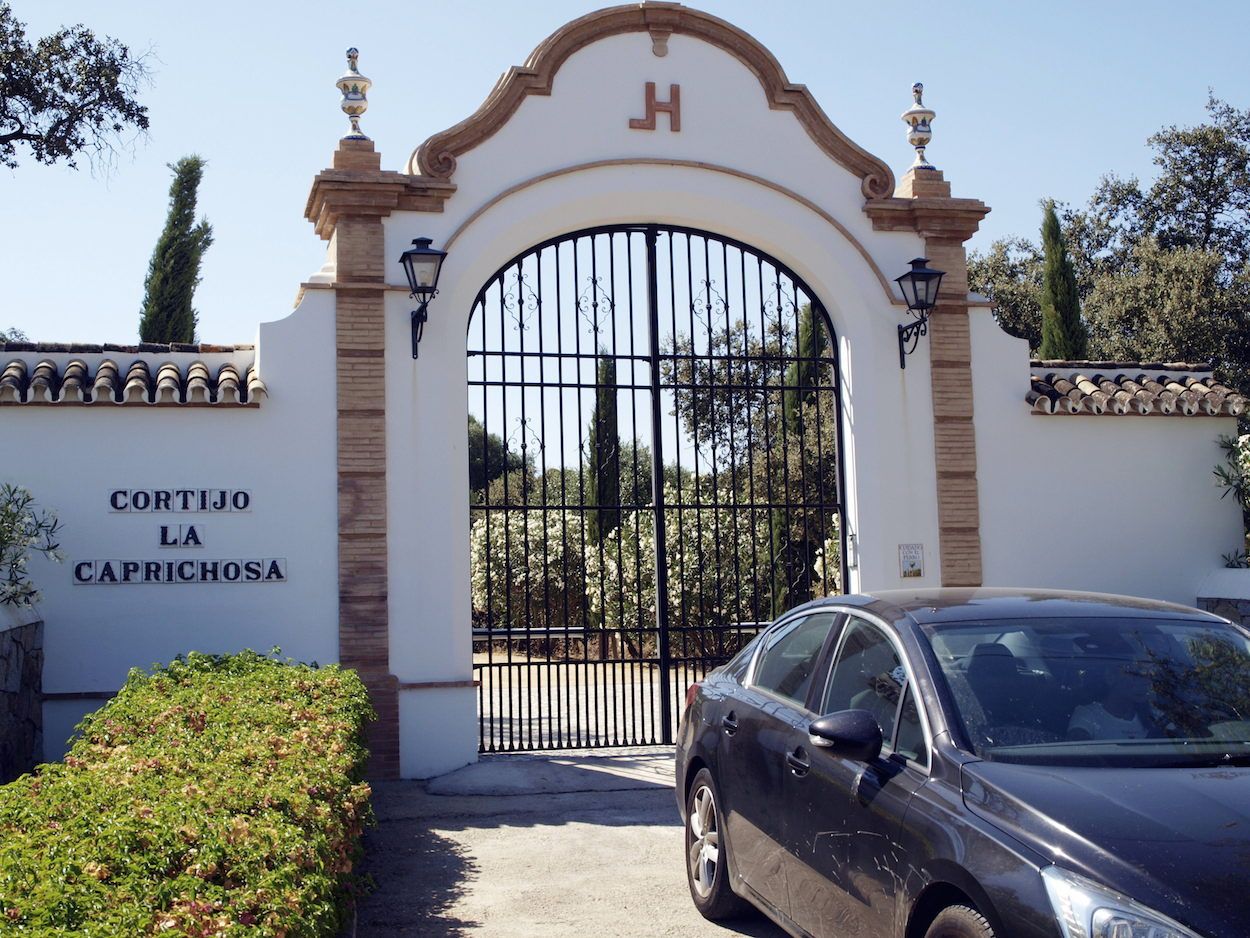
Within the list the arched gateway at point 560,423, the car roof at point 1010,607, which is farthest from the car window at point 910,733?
the arched gateway at point 560,423

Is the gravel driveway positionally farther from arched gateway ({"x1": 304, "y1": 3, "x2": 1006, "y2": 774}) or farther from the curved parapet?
the curved parapet

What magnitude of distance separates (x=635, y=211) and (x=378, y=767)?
5.01m

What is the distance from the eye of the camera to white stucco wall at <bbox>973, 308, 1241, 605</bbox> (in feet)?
35.1

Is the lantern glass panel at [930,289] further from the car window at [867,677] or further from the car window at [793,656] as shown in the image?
the car window at [867,677]

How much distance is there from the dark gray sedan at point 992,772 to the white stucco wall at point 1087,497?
5.83 meters

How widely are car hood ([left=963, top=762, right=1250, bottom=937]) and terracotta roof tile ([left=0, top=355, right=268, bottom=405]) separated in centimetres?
707

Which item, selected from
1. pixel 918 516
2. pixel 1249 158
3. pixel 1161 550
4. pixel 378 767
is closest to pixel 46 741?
pixel 378 767

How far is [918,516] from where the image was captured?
10531 mm

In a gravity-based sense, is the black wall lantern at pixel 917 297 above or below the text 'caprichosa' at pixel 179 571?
above

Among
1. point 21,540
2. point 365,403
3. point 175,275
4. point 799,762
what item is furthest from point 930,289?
point 175,275

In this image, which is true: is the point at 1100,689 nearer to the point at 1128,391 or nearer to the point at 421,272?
the point at 421,272

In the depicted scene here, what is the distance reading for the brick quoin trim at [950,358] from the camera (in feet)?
34.4

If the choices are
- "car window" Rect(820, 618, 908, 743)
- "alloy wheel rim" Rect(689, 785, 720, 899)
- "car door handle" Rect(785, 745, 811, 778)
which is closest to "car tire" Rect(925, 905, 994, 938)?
"car window" Rect(820, 618, 908, 743)

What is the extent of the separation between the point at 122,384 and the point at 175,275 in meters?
11.9
